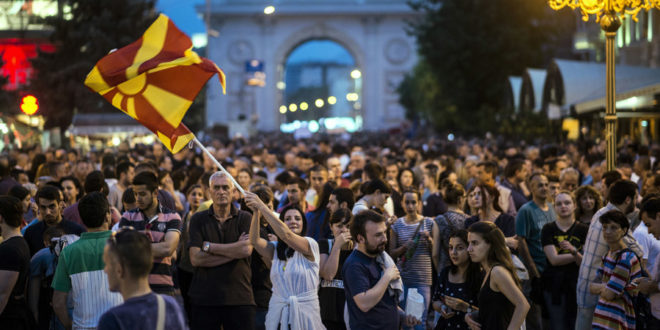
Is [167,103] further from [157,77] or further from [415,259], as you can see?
[415,259]

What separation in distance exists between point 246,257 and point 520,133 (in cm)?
2568

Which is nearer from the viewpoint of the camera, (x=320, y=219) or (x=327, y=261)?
(x=327, y=261)

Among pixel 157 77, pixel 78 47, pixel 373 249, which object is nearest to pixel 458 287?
pixel 373 249

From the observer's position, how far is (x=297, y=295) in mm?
6434

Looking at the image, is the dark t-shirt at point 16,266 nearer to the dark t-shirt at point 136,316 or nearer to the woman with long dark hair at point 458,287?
the dark t-shirt at point 136,316

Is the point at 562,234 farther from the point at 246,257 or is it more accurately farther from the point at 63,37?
the point at 63,37

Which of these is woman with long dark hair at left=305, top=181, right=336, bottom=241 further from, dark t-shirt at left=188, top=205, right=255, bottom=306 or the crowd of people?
dark t-shirt at left=188, top=205, right=255, bottom=306

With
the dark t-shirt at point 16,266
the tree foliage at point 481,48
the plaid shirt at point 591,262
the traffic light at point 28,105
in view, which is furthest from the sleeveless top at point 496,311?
the tree foliage at point 481,48

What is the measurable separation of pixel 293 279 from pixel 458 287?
1098mm

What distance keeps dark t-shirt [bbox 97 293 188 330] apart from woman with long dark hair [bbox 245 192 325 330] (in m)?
2.02

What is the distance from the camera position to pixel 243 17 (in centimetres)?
7462

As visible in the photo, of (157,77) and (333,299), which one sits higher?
(157,77)

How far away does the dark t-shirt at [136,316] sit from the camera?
422cm

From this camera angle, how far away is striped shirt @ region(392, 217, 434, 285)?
27.8 feet
